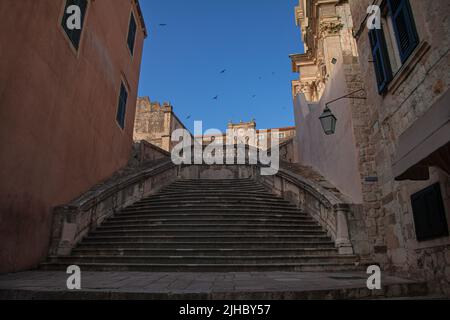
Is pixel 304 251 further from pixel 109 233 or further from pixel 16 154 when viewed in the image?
pixel 16 154

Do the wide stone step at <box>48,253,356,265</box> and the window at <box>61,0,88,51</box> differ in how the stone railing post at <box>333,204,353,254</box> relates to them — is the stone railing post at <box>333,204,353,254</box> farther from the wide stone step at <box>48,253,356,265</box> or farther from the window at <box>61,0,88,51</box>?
the window at <box>61,0,88,51</box>

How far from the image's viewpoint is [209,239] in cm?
757

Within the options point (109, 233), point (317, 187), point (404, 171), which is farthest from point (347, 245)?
point (109, 233)

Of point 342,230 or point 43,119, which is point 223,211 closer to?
point 342,230

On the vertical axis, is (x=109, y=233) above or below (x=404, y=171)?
below

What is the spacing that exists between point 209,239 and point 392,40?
5921 millimetres

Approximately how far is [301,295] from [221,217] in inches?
197

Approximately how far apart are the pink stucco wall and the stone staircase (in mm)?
1609

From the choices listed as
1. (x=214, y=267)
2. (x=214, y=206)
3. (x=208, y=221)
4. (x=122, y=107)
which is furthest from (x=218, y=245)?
(x=122, y=107)

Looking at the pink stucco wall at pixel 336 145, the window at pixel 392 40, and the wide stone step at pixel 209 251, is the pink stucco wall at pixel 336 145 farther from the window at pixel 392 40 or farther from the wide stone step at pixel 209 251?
the window at pixel 392 40

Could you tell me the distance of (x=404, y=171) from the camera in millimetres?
3916

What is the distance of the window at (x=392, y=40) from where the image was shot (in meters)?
4.70

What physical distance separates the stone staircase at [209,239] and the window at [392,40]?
4.01m

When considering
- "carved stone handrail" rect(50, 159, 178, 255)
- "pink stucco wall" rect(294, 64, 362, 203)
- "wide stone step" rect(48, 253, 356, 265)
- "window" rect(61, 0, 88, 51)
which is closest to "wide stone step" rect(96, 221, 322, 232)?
"carved stone handrail" rect(50, 159, 178, 255)
